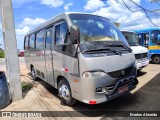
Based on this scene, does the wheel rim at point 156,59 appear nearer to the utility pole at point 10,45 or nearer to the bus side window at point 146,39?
the bus side window at point 146,39

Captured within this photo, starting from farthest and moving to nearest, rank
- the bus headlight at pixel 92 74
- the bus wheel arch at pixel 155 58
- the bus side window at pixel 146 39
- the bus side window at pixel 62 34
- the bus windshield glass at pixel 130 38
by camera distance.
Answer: the bus wheel arch at pixel 155 58 < the bus side window at pixel 146 39 < the bus windshield glass at pixel 130 38 < the bus side window at pixel 62 34 < the bus headlight at pixel 92 74

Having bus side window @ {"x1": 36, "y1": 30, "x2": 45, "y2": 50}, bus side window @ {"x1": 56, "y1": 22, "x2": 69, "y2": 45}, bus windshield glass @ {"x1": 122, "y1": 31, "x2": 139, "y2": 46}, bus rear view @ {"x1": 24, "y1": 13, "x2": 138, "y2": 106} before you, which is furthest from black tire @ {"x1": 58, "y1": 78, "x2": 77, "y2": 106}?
bus windshield glass @ {"x1": 122, "y1": 31, "x2": 139, "y2": 46}

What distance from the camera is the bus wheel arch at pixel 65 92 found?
4988 mm

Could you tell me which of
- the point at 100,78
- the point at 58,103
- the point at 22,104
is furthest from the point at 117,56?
the point at 22,104

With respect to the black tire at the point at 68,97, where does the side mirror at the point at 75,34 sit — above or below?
above

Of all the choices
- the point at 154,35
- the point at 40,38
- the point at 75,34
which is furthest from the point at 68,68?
the point at 154,35

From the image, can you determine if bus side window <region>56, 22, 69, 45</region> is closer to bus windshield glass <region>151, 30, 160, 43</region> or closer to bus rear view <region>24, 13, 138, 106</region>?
bus rear view <region>24, 13, 138, 106</region>

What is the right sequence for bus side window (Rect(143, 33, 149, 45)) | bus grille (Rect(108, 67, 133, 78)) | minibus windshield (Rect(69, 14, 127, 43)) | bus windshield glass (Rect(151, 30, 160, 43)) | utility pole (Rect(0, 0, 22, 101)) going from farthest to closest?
bus side window (Rect(143, 33, 149, 45)) < bus windshield glass (Rect(151, 30, 160, 43)) < utility pole (Rect(0, 0, 22, 101)) < minibus windshield (Rect(69, 14, 127, 43)) < bus grille (Rect(108, 67, 133, 78))

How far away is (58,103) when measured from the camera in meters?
5.65

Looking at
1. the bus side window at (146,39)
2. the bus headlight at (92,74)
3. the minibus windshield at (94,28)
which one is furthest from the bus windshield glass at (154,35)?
the bus headlight at (92,74)

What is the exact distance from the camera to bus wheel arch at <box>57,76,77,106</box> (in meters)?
4.99

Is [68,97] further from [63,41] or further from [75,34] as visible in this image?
[75,34]

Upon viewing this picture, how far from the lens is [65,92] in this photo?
16.9ft

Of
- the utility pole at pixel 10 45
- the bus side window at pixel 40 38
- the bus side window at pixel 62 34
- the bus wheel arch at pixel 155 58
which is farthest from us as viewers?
the bus wheel arch at pixel 155 58
